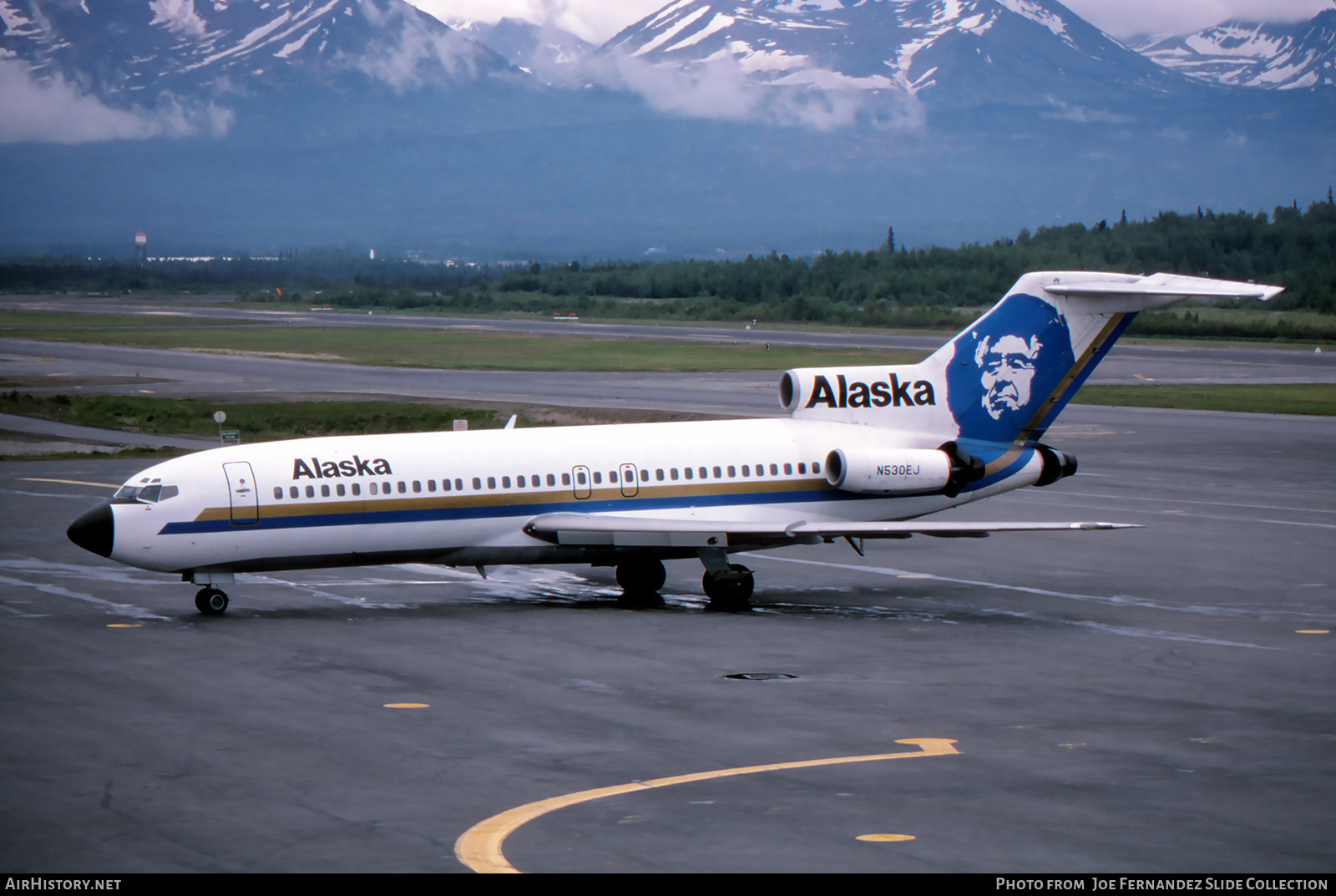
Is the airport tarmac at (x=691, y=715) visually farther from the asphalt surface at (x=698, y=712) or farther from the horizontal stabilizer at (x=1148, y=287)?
the horizontal stabilizer at (x=1148, y=287)

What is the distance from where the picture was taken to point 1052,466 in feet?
116

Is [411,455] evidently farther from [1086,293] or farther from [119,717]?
[1086,293]

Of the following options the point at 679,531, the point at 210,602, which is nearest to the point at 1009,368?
the point at 679,531

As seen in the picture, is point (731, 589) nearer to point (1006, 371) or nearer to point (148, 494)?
point (1006, 371)

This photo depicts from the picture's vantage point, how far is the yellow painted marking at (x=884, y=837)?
16641 millimetres

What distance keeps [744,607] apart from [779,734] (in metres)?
10.8

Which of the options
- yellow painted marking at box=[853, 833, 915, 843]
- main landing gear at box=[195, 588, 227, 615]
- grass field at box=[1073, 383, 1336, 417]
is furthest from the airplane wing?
grass field at box=[1073, 383, 1336, 417]

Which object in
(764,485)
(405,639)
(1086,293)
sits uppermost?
(1086,293)

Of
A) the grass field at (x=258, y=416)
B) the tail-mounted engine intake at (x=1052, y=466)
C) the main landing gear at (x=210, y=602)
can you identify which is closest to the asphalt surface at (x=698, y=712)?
the main landing gear at (x=210, y=602)

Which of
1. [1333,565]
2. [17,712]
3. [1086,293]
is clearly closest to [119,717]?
[17,712]

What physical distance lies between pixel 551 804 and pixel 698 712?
524 cm

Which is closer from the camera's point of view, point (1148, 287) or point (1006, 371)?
point (1148, 287)

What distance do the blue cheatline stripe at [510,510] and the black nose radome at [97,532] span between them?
101 centimetres
